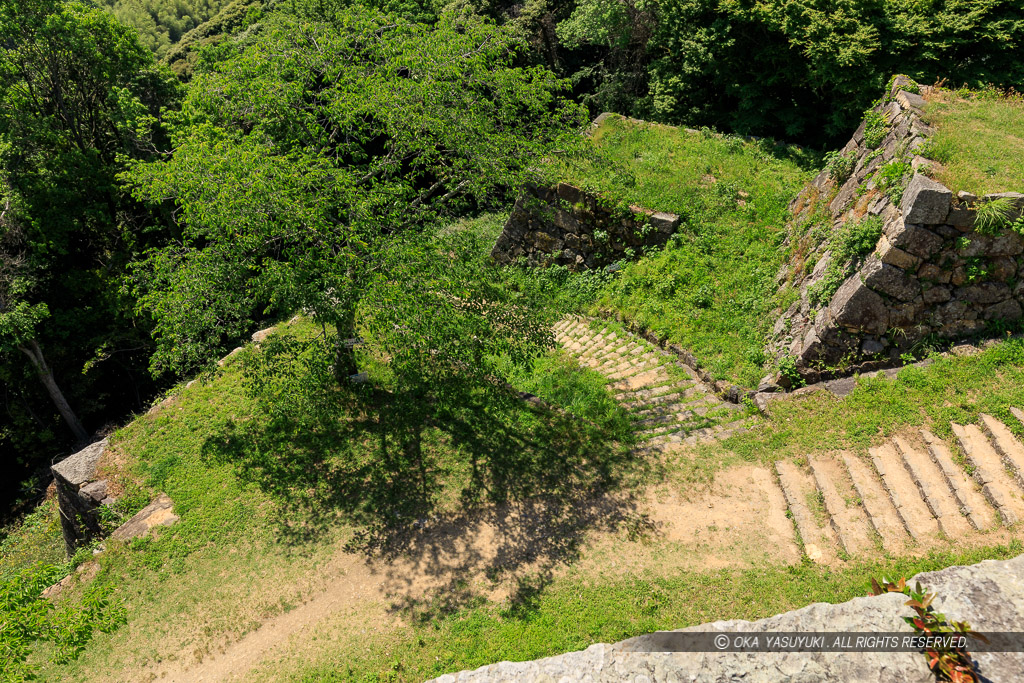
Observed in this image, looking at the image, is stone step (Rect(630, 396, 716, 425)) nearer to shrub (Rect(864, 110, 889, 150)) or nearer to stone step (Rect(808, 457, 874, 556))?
stone step (Rect(808, 457, 874, 556))

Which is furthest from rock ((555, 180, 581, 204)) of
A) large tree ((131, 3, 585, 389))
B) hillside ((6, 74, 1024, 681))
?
hillside ((6, 74, 1024, 681))

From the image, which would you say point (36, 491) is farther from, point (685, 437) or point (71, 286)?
point (685, 437)

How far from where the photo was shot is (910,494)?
854 centimetres

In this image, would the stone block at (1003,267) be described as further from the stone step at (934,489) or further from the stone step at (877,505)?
the stone step at (877,505)

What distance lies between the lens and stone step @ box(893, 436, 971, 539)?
7.91 meters

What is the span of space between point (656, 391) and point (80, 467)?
509 inches

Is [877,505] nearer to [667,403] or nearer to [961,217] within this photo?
[667,403]

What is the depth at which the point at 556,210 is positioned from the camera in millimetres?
16547

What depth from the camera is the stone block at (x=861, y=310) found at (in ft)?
33.9

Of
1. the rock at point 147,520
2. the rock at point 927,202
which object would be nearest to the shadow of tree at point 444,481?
the rock at point 147,520

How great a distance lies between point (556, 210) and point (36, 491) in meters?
19.0

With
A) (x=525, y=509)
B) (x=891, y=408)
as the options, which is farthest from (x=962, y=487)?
(x=525, y=509)

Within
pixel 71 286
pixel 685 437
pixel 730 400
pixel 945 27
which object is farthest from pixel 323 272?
pixel 945 27

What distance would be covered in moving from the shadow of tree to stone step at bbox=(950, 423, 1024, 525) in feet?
16.5
